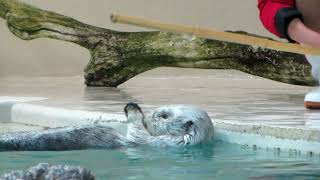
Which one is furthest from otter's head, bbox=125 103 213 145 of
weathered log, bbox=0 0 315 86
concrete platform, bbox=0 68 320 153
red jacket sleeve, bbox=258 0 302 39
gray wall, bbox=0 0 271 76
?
gray wall, bbox=0 0 271 76

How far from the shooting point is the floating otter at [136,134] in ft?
12.2

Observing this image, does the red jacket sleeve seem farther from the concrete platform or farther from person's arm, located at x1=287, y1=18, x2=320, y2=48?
the concrete platform

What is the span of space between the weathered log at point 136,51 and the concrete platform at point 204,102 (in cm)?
18

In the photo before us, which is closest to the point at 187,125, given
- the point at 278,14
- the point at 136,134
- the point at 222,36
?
the point at 136,134

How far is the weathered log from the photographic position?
629 centimetres

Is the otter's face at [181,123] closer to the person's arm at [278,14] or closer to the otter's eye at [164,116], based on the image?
the otter's eye at [164,116]

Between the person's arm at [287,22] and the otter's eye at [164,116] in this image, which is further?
the otter's eye at [164,116]

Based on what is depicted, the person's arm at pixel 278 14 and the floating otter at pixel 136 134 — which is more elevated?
the person's arm at pixel 278 14

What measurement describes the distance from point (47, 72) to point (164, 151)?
560cm

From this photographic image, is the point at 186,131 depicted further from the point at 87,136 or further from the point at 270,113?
the point at 270,113

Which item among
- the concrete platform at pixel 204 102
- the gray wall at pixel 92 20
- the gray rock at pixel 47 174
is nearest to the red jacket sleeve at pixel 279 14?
the gray rock at pixel 47 174

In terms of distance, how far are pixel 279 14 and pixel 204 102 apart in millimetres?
2821

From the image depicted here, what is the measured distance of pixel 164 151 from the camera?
364cm

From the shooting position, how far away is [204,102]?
5250 mm
